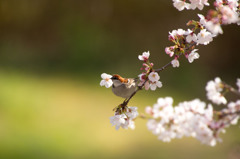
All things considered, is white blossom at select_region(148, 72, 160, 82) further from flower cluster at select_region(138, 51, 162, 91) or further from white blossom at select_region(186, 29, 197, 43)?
white blossom at select_region(186, 29, 197, 43)

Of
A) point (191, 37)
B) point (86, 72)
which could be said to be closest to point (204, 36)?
point (191, 37)

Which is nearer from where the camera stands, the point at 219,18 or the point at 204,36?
the point at 219,18

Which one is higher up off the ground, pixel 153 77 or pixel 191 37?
pixel 191 37

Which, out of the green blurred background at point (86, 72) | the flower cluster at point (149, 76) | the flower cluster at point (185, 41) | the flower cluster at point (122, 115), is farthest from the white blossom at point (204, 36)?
the green blurred background at point (86, 72)

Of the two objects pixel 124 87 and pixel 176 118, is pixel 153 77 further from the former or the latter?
pixel 176 118

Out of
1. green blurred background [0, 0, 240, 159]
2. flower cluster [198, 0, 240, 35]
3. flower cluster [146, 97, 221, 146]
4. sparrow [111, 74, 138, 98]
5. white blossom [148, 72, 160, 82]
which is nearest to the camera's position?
flower cluster [198, 0, 240, 35]

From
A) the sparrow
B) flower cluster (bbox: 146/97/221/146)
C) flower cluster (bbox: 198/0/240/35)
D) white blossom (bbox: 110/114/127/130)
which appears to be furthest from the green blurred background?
flower cluster (bbox: 198/0/240/35)

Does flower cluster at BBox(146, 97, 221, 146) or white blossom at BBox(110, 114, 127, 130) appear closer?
white blossom at BBox(110, 114, 127, 130)

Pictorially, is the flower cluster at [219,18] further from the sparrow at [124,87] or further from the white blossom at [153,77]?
the sparrow at [124,87]

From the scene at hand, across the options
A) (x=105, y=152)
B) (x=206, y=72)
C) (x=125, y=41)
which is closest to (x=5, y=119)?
(x=105, y=152)
